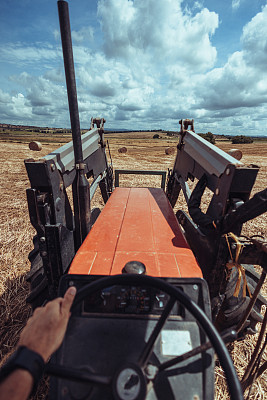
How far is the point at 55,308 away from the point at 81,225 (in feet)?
4.64

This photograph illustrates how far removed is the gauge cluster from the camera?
4.70 ft

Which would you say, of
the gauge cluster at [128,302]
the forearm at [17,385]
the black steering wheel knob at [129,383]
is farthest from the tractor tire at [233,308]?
the forearm at [17,385]

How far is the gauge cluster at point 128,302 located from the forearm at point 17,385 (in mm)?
737

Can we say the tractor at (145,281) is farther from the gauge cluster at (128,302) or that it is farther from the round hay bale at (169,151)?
the round hay bale at (169,151)

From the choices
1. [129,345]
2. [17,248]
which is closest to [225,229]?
[129,345]

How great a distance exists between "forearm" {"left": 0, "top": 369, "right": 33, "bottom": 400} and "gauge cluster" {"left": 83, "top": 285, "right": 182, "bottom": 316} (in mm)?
737

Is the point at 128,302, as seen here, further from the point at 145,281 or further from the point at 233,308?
the point at 233,308

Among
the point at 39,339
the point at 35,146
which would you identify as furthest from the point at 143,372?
the point at 35,146

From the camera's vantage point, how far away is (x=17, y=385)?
0.69 metres

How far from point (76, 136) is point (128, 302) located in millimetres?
1529

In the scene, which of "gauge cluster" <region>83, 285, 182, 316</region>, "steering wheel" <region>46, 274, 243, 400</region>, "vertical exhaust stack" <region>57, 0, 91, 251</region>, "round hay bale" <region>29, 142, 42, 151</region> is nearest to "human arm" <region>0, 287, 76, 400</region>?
"steering wheel" <region>46, 274, 243, 400</region>

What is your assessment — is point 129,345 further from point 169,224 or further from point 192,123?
point 192,123

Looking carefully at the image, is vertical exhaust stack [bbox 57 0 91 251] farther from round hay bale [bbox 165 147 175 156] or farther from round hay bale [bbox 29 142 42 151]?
round hay bale [bbox 165 147 175 156]

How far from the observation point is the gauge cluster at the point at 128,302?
4.70ft
